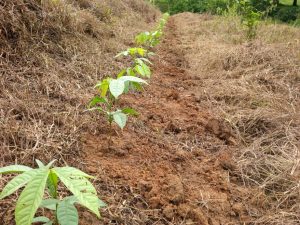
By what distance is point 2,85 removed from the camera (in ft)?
7.43

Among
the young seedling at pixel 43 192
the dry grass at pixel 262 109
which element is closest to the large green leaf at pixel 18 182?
the young seedling at pixel 43 192

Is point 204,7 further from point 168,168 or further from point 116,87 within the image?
point 116,87

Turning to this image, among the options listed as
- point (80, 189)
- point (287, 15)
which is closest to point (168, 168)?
point (80, 189)

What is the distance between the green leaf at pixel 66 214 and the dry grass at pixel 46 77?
30 centimetres

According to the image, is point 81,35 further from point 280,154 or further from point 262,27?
point 262,27

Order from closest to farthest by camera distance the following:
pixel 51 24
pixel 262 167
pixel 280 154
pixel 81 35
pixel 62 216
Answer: pixel 62 216 → pixel 262 167 → pixel 280 154 → pixel 51 24 → pixel 81 35

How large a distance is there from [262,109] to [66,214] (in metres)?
2.21

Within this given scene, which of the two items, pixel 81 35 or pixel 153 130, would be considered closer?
pixel 153 130

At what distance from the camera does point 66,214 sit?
3.81ft

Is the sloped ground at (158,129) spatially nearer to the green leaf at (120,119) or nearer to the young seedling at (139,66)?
the green leaf at (120,119)

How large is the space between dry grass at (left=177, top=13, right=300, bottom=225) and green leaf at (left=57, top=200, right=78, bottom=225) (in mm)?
989

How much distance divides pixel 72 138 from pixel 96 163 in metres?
0.24

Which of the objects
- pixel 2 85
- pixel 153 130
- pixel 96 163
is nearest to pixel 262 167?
pixel 153 130

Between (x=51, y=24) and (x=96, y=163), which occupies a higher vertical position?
(x=51, y=24)
